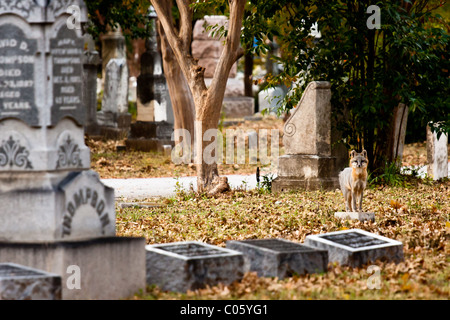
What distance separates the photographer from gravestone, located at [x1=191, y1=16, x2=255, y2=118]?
94.0 feet

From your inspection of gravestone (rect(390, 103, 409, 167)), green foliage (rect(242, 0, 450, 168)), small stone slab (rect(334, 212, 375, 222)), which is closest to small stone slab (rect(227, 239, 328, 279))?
small stone slab (rect(334, 212, 375, 222))

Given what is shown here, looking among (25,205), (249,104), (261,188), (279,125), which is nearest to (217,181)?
(261,188)

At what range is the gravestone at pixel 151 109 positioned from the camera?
23.0m

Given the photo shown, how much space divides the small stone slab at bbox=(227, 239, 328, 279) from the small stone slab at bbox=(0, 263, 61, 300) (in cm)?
203

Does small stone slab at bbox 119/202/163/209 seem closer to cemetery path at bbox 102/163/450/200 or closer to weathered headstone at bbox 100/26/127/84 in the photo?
cemetery path at bbox 102/163/450/200

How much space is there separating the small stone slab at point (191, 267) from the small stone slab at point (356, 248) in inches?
43.7

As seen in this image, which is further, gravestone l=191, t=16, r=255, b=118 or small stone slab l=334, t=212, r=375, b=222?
gravestone l=191, t=16, r=255, b=118

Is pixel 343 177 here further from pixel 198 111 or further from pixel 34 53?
pixel 34 53

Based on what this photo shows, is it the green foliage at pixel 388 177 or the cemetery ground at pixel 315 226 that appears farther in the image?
the green foliage at pixel 388 177

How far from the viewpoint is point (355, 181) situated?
11109 millimetres

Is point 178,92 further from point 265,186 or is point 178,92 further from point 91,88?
point 91,88

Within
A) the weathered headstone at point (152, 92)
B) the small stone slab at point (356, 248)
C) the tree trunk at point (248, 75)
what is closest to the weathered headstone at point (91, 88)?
the weathered headstone at point (152, 92)

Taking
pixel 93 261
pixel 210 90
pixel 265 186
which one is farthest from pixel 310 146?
pixel 93 261

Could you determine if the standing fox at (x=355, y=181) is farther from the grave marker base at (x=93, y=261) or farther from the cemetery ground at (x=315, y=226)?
the grave marker base at (x=93, y=261)
